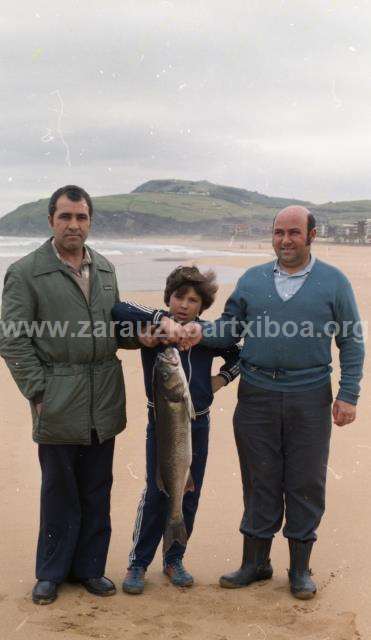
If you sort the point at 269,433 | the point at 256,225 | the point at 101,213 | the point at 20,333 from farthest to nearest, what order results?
the point at 101,213
the point at 256,225
the point at 269,433
the point at 20,333

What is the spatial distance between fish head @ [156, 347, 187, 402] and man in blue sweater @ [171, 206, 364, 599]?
13.3 inches

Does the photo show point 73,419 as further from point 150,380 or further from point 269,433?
point 269,433

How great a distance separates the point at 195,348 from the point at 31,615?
1.88 metres

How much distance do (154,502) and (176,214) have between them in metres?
99.1

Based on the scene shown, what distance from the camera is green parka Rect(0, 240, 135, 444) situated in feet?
13.8

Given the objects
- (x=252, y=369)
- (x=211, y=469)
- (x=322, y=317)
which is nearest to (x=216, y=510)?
(x=211, y=469)

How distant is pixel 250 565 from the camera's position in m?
4.72

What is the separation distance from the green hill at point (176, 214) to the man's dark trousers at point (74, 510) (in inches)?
2952

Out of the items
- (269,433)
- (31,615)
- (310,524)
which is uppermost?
(269,433)

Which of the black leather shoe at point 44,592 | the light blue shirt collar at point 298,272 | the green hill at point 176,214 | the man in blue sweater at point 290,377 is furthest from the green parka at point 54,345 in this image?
the green hill at point 176,214

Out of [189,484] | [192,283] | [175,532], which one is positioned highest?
[192,283]

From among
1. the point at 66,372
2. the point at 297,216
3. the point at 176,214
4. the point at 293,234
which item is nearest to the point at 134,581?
the point at 66,372

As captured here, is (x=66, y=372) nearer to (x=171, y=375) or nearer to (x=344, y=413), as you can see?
(x=171, y=375)

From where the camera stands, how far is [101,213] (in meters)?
102
